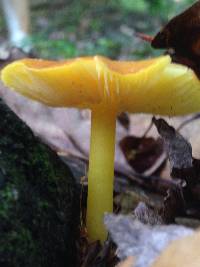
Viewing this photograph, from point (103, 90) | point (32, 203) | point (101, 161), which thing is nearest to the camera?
point (32, 203)

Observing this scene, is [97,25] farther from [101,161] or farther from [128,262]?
[128,262]

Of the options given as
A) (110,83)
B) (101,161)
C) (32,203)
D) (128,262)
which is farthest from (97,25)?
(128,262)

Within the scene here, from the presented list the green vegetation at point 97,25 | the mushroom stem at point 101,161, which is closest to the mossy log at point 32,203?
the mushroom stem at point 101,161

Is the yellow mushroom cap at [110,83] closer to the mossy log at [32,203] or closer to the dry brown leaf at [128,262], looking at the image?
the mossy log at [32,203]

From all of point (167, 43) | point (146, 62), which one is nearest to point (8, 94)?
point (167, 43)

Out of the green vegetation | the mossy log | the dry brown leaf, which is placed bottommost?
the dry brown leaf

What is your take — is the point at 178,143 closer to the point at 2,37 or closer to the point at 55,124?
the point at 55,124

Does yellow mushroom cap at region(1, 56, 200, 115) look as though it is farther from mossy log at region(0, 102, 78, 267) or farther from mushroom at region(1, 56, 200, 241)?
mossy log at region(0, 102, 78, 267)

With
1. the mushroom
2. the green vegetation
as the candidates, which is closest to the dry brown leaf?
the mushroom
